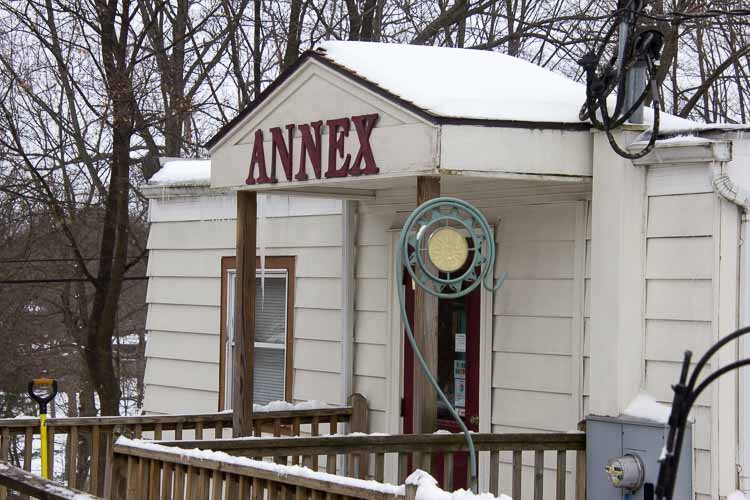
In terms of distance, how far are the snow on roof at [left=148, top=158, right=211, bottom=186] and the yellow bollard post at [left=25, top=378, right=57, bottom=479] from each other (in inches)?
127

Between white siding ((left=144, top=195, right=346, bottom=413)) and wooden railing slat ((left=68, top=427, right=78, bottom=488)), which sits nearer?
wooden railing slat ((left=68, top=427, right=78, bottom=488))

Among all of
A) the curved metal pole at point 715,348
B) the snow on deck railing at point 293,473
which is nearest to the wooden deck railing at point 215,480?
the snow on deck railing at point 293,473

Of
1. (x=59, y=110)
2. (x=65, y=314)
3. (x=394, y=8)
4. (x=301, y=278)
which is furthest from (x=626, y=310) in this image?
(x=65, y=314)

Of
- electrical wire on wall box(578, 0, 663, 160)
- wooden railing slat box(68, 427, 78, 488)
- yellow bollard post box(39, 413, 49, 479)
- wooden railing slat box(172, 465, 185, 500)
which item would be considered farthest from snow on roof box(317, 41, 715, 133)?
wooden railing slat box(68, 427, 78, 488)

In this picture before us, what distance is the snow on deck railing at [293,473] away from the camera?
4.59 meters

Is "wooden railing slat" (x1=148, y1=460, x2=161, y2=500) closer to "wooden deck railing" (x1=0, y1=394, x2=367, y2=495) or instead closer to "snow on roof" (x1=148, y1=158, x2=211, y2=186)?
"wooden deck railing" (x1=0, y1=394, x2=367, y2=495)

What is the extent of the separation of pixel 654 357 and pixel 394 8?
15062 mm

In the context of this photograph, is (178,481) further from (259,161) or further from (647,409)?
(259,161)

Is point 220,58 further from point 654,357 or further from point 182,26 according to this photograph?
point 654,357

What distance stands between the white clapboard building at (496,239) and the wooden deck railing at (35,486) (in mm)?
2669

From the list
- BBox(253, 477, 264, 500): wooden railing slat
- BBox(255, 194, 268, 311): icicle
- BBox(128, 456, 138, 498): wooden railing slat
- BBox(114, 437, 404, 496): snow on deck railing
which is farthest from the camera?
BBox(255, 194, 268, 311): icicle

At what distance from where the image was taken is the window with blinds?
10391 mm

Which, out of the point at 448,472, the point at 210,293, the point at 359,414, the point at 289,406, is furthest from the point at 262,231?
the point at 448,472

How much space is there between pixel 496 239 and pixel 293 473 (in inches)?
142
